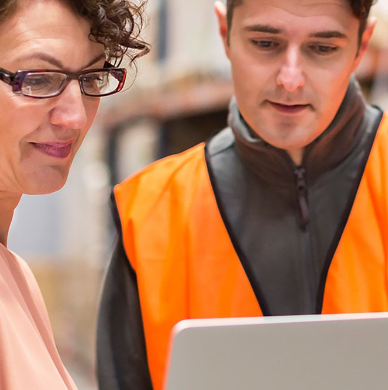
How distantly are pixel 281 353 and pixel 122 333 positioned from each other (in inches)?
28.3

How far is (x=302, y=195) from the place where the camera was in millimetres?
1395

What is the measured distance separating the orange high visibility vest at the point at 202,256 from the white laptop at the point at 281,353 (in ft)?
1.84

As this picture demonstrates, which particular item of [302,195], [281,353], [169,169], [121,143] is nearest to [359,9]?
[302,195]

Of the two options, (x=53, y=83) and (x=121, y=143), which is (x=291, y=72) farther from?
(x=121, y=143)

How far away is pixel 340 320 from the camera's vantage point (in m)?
0.78

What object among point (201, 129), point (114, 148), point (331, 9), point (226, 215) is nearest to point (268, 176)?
point (226, 215)

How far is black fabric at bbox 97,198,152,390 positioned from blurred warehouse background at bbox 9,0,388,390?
20.7 inches

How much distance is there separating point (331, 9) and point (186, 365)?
0.78 m

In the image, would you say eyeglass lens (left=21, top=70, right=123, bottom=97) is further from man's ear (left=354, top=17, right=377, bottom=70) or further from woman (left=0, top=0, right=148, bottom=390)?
man's ear (left=354, top=17, right=377, bottom=70)

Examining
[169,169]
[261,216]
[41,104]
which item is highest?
[41,104]

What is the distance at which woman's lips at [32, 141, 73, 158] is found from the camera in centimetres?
107

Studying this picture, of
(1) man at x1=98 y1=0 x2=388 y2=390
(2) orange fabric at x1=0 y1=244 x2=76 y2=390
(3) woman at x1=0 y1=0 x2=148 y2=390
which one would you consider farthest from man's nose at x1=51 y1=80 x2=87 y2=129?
(1) man at x1=98 y1=0 x2=388 y2=390

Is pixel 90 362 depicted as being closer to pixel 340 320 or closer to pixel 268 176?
pixel 268 176

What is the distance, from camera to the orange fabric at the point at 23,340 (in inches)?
37.3
